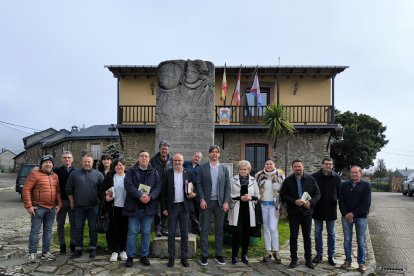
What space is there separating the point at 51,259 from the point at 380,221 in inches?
386

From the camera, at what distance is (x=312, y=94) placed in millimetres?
19734

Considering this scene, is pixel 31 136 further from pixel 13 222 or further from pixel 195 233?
pixel 195 233

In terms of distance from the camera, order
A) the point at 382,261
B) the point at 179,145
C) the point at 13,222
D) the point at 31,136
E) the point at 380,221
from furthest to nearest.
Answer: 1. the point at 31,136
2. the point at 380,221
3. the point at 13,222
4. the point at 179,145
5. the point at 382,261

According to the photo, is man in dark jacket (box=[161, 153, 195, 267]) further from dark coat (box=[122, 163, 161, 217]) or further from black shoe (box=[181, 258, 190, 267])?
dark coat (box=[122, 163, 161, 217])

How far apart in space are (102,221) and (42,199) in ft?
3.35

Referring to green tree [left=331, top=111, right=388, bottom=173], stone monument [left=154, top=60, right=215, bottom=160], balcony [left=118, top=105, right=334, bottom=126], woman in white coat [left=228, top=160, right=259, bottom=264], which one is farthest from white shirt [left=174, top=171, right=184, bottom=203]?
green tree [left=331, top=111, right=388, bottom=173]

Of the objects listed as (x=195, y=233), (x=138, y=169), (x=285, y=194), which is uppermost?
(x=138, y=169)

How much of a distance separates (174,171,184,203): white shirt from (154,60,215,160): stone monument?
96.5 inches

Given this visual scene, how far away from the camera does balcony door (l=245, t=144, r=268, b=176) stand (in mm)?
19328

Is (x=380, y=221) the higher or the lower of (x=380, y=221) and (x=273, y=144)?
the lower

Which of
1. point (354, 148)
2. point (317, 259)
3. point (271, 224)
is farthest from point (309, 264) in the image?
point (354, 148)

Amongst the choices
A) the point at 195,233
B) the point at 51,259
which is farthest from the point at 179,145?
the point at 51,259

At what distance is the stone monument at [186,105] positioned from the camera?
8.45 m

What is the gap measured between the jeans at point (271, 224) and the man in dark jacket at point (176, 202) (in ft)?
4.26
